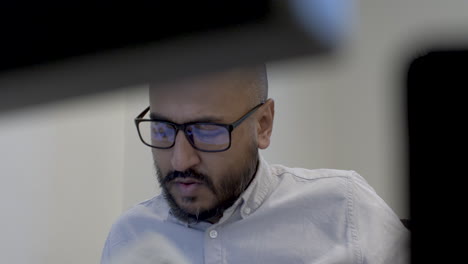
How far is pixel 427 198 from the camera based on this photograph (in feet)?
0.27

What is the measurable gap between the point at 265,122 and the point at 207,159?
12 cm

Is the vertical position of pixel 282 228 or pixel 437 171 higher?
pixel 437 171

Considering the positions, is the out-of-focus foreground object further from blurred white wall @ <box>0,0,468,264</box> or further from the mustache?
blurred white wall @ <box>0,0,468,264</box>

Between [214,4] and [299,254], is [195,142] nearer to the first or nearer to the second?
[299,254]

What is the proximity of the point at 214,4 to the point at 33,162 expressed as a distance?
40.2 inches

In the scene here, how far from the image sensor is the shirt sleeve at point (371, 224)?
22.4 inches

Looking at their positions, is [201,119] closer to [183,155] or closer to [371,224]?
[183,155]

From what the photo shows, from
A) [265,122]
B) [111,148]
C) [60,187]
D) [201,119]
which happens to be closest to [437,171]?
[201,119]

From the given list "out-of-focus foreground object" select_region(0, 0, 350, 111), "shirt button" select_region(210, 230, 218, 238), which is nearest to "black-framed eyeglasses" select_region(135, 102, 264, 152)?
"shirt button" select_region(210, 230, 218, 238)

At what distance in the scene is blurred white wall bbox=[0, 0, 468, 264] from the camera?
0.88 m

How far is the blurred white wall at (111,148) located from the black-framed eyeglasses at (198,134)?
1.01ft

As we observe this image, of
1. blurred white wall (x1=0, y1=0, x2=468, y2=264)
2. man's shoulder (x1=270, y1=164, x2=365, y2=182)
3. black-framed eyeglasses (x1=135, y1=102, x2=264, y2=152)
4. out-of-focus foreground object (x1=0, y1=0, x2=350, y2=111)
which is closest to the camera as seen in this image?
out-of-focus foreground object (x1=0, y1=0, x2=350, y2=111)

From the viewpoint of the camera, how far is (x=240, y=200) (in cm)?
63

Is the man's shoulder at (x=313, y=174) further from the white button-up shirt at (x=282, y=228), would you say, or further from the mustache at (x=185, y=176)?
the mustache at (x=185, y=176)
